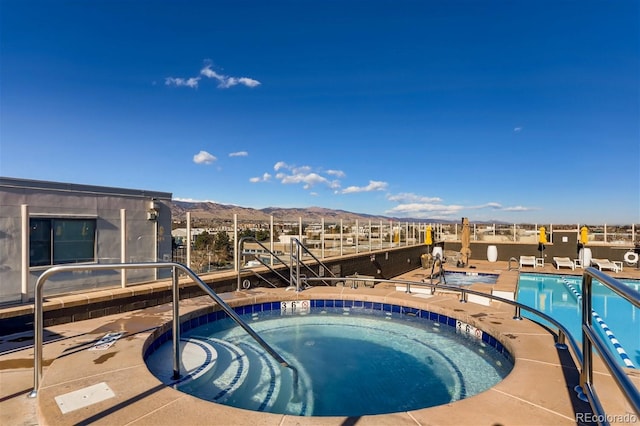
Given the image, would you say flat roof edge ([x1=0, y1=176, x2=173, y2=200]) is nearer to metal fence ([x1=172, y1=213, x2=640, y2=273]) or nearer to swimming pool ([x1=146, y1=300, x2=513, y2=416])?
metal fence ([x1=172, y1=213, x2=640, y2=273])

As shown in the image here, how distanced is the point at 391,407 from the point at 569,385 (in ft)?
4.50

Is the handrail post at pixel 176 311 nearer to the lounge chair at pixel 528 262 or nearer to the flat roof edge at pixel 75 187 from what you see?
the flat roof edge at pixel 75 187

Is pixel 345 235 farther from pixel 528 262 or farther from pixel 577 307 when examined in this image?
pixel 528 262

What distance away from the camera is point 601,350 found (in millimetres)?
1492

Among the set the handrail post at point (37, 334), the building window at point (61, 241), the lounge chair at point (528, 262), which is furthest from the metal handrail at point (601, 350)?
the lounge chair at point (528, 262)

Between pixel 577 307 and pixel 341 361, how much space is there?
27.1ft

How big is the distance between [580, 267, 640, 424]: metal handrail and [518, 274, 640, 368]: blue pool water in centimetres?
251

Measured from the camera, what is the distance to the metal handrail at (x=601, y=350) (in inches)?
41.2

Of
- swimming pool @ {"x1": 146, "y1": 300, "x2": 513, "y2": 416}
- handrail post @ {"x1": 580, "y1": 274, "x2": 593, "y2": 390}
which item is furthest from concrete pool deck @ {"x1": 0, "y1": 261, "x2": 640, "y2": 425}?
swimming pool @ {"x1": 146, "y1": 300, "x2": 513, "y2": 416}

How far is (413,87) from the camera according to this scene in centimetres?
1753

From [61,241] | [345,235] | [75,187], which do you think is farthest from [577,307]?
[75,187]

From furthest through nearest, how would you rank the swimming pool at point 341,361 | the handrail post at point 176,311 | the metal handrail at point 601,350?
1. the swimming pool at point 341,361
2. the handrail post at point 176,311
3. the metal handrail at point 601,350

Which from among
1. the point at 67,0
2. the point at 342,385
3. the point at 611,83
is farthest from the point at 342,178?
the point at 342,385

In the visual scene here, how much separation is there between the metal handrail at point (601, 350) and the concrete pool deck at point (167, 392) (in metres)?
0.20
